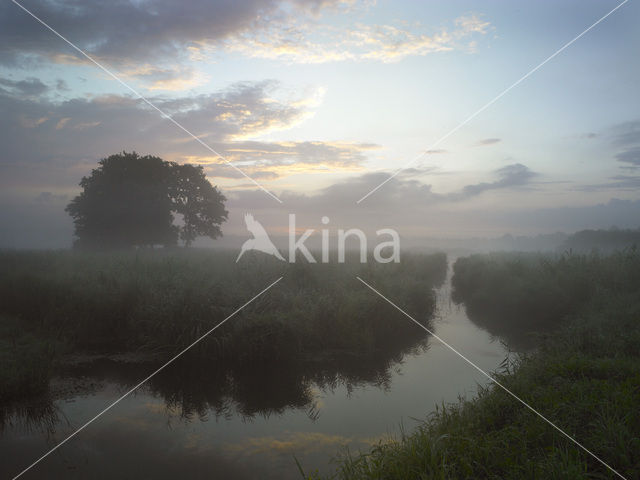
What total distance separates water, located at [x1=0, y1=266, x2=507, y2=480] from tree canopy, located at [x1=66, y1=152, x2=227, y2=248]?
22.0 m

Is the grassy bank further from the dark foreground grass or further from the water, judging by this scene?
the dark foreground grass

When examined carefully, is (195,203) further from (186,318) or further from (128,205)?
(186,318)

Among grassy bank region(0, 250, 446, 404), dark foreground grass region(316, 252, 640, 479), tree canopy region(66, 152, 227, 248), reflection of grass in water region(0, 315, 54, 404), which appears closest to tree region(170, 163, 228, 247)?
tree canopy region(66, 152, 227, 248)

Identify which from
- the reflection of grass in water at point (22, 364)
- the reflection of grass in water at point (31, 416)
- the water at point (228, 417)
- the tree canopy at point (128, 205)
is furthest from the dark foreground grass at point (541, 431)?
the tree canopy at point (128, 205)

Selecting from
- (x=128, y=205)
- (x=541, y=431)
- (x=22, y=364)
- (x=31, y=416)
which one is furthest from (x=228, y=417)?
(x=128, y=205)

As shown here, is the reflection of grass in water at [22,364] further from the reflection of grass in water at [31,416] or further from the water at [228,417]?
the water at [228,417]

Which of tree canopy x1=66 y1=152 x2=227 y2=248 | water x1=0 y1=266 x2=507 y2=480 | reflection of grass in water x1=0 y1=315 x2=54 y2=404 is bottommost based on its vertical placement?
water x1=0 y1=266 x2=507 y2=480

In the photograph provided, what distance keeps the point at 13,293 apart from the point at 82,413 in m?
7.34

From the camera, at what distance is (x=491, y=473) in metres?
3.85

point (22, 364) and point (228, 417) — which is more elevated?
point (22, 364)

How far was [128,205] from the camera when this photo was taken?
2834cm

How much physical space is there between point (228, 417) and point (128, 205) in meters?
25.7

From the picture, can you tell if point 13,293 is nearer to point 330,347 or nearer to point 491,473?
point 330,347

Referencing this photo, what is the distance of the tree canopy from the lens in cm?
2836
